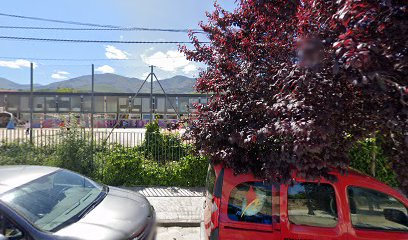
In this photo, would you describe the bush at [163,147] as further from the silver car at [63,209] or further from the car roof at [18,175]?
the car roof at [18,175]

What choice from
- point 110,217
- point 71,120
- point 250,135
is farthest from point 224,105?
point 71,120

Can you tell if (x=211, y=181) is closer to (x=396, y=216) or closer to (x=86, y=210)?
(x=86, y=210)

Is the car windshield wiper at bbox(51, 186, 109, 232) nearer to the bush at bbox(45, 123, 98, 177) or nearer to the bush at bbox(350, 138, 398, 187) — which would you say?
the bush at bbox(45, 123, 98, 177)

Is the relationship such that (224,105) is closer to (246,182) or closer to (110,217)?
(246,182)

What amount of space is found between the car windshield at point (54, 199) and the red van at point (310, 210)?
1565 mm

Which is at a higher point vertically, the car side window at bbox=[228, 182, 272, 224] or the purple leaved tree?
the purple leaved tree

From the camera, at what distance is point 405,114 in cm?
164

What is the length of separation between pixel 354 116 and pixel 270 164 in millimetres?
859

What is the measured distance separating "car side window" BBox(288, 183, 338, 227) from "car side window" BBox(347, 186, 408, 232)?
0.68ft

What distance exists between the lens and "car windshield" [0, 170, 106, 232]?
8.62ft

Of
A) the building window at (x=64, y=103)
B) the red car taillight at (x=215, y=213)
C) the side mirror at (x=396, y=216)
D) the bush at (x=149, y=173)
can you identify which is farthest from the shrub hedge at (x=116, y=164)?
the building window at (x=64, y=103)

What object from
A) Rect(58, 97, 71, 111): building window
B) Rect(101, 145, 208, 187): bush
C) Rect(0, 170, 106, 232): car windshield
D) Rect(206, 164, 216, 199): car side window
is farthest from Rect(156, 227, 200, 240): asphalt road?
Rect(58, 97, 71, 111): building window

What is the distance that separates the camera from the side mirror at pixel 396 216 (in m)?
2.62

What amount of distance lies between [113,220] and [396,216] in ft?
9.73
